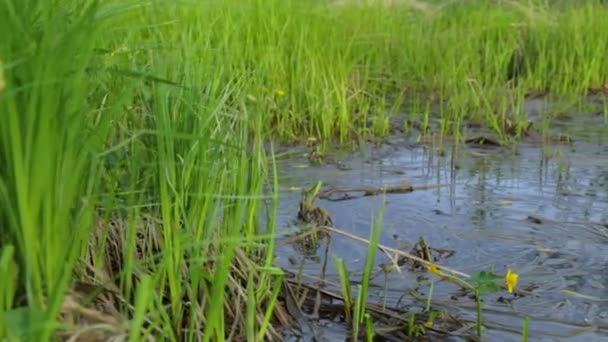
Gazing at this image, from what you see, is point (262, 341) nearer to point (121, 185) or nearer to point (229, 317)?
point (229, 317)

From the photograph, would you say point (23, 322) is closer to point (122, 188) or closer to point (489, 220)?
point (122, 188)

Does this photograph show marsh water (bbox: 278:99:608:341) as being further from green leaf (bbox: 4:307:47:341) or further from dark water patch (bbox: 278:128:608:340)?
green leaf (bbox: 4:307:47:341)

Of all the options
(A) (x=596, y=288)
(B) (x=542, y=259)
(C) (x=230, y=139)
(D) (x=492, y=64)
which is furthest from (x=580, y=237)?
(D) (x=492, y=64)

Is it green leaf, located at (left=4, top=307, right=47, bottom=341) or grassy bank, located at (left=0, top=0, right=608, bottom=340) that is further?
grassy bank, located at (left=0, top=0, right=608, bottom=340)

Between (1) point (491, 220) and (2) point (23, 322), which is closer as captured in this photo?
(2) point (23, 322)

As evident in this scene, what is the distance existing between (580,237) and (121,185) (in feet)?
5.15

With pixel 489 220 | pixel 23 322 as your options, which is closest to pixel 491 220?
pixel 489 220

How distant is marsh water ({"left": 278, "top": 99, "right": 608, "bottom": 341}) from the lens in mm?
2102

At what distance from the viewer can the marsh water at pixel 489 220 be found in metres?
2.10

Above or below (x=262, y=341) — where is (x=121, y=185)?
above

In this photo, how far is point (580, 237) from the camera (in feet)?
8.79

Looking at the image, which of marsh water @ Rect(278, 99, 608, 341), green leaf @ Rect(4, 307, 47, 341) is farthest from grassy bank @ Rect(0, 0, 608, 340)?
marsh water @ Rect(278, 99, 608, 341)

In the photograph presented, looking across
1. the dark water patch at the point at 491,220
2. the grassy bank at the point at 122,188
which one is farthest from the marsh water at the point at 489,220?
the grassy bank at the point at 122,188

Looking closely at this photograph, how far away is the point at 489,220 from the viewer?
2875 millimetres
